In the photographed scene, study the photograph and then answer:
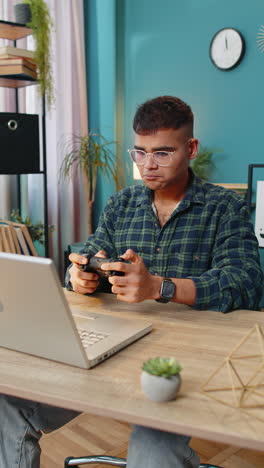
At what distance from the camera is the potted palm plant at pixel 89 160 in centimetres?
377

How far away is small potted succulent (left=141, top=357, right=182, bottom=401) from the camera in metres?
0.76

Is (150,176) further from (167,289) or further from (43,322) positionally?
(43,322)

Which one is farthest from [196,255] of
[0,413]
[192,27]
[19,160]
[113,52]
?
[113,52]

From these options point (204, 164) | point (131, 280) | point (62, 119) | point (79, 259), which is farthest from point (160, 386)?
point (62, 119)

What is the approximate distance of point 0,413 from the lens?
113 centimetres

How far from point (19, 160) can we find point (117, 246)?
1.61 m

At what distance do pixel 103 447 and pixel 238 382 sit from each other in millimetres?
1146

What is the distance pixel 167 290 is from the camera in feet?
4.09

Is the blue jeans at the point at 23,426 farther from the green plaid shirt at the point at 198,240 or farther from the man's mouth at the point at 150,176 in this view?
the man's mouth at the point at 150,176

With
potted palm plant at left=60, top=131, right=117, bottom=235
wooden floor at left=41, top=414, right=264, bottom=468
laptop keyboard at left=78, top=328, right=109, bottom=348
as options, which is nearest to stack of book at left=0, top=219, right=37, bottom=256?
potted palm plant at left=60, top=131, right=117, bottom=235

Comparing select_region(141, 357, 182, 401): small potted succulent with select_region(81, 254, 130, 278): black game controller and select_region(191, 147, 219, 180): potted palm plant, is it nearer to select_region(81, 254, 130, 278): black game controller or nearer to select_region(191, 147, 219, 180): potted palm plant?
select_region(81, 254, 130, 278): black game controller

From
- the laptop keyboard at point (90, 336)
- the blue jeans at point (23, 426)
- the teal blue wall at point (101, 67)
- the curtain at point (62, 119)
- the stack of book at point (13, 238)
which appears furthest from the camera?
the teal blue wall at point (101, 67)

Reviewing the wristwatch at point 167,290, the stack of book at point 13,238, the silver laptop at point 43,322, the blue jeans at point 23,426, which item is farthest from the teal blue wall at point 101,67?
the silver laptop at point 43,322

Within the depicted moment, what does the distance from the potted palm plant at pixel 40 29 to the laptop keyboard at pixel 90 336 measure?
2.48 meters
